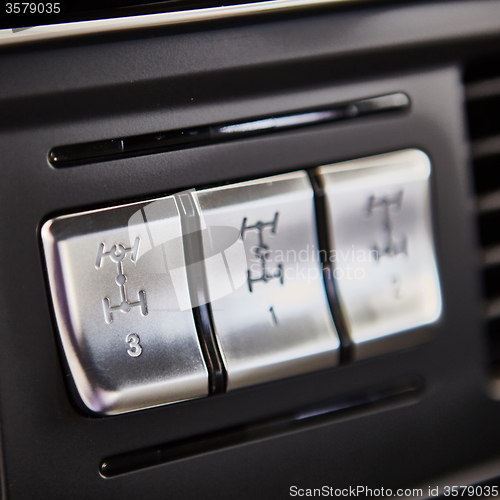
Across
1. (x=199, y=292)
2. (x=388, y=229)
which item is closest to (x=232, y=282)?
(x=199, y=292)

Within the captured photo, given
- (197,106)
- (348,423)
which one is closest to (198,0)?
(197,106)

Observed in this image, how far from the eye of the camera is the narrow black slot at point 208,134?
328 millimetres

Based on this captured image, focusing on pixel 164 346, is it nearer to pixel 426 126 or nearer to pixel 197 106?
pixel 197 106

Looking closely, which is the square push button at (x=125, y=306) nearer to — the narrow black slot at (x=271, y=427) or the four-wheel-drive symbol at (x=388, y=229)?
the narrow black slot at (x=271, y=427)

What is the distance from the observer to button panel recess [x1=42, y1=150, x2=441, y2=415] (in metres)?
0.32

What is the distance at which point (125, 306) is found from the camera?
12.6 inches

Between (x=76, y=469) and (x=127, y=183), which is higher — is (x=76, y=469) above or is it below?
below

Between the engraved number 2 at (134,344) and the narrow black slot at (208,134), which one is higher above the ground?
the narrow black slot at (208,134)

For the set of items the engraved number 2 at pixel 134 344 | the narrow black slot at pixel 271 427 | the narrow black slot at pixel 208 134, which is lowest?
the narrow black slot at pixel 271 427

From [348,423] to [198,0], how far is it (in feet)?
1.09

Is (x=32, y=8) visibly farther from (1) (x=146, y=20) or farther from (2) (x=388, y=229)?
(2) (x=388, y=229)

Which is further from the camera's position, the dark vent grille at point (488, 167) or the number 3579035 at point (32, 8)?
the dark vent grille at point (488, 167)

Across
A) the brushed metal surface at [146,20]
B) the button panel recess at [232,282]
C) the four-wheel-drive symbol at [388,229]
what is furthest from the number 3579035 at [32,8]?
the four-wheel-drive symbol at [388,229]

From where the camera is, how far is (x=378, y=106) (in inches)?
15.0
